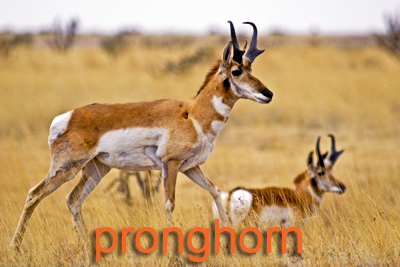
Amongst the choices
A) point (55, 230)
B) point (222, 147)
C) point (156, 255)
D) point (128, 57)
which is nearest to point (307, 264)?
point (156, 255)

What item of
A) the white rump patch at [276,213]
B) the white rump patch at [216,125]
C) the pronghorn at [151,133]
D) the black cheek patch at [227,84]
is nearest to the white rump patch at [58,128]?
the pronghorn at [151,133]

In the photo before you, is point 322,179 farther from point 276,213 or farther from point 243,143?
point 243,143

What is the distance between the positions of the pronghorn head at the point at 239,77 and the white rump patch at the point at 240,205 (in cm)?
134

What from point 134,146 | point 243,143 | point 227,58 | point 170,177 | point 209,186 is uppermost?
point 227,58

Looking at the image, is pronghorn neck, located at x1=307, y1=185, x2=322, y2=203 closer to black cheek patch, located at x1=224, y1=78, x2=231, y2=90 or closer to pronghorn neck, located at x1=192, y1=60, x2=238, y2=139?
pronghorn neck, located at x1=192, y1=60, x2=238, y2=139

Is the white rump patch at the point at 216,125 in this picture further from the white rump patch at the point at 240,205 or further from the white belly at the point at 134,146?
the white rump patch at the point at 240,205

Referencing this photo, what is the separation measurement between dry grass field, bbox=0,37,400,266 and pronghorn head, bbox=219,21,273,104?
1.38m

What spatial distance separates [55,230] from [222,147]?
7.97 meters

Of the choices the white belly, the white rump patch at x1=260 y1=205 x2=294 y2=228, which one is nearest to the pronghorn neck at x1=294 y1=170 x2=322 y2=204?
the white rump patch at x1=260 y1=205 x2=294 y2=228

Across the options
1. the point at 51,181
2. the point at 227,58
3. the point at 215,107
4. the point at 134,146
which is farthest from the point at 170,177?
the point at 227,58

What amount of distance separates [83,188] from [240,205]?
1.94 m

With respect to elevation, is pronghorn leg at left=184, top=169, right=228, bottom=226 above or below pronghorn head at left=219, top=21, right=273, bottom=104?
below

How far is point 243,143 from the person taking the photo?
12906 mm

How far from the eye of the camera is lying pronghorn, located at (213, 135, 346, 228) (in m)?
5.45
